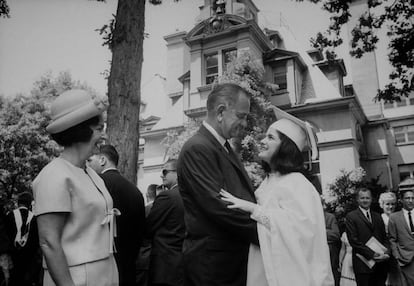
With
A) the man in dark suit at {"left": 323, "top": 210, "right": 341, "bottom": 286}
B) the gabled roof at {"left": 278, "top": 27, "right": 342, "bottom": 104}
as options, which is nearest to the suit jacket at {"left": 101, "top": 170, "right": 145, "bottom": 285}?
the man in dark suit at {"left": 323, "top": 210, "right": 341, "bottom": 286}

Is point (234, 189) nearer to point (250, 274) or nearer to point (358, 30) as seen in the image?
point (250, 274)

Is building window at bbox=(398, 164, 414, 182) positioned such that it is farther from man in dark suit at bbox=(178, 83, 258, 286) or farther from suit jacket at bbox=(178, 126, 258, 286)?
suit jacket at bbox=(178, 126, 258, 286)

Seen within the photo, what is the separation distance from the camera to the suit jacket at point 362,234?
7.09 m

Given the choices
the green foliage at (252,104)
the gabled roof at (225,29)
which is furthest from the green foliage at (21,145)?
the green foliage at (252,104)

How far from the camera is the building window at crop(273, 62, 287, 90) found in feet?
77.8

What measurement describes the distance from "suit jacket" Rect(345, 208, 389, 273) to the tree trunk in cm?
425

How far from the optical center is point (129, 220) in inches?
166

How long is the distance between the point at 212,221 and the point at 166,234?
6.94 ft

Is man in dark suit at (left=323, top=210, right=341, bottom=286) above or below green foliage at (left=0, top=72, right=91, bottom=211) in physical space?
below

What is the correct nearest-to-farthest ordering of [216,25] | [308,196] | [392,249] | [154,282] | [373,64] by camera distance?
[308,196], [154,282], [392,249], [216,25], [373,64]

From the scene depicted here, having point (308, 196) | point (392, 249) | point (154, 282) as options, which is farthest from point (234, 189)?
point (392, 249)

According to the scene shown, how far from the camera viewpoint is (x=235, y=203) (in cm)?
264

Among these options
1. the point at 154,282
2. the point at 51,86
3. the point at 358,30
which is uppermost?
the point at 51,86

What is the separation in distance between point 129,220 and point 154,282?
885 mm
